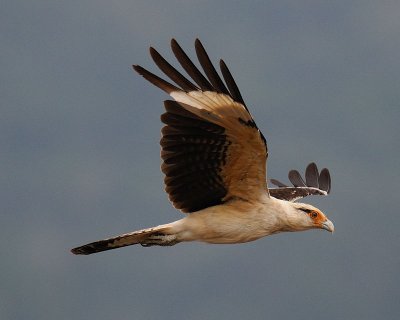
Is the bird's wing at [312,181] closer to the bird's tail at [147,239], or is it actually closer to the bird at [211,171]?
the bird at [211,171]

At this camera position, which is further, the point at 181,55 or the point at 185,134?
the point at 185,134

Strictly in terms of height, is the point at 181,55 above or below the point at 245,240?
above

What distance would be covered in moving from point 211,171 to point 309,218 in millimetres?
1586

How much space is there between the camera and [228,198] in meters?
12.9

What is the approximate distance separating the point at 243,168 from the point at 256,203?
611mm

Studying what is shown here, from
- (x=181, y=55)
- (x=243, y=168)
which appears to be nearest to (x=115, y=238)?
(x=243, y=168)

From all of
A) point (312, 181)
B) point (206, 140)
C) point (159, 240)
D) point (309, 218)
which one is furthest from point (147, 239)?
point (312, 181)

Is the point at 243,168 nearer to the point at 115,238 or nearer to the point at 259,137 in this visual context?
the point at 259,137

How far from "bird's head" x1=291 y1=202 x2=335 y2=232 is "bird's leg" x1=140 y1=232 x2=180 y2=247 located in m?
1.69

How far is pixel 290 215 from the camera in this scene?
13.0 metres

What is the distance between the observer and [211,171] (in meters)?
12.6

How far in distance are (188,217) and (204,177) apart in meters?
0.60

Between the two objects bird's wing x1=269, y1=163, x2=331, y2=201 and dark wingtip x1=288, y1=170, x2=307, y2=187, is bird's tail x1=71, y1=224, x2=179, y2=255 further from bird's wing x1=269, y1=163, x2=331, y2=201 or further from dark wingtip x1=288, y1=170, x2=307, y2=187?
dark wingtip x1=288, y1=170, x2=307, y2=187

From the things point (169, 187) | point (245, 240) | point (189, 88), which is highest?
point (189, 88)
